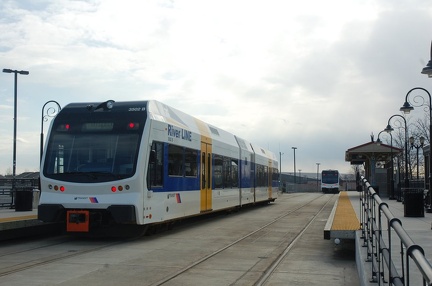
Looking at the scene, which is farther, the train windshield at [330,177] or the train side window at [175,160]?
the train windshield at [330,177]

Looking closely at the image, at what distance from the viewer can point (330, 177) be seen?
237ft

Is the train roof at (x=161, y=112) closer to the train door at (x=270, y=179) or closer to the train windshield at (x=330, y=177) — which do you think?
the train door at (x=270, y=179)

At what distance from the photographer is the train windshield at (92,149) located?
12.9 metres

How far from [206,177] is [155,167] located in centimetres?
505

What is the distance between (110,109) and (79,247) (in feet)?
11.9

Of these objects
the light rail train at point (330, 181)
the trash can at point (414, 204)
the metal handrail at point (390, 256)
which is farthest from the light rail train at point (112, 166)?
the light rail train at point (330, 181)

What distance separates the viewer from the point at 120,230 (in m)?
14.2

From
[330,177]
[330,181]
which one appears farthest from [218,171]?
[330,177]

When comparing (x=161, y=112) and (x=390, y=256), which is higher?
(x=161, y=112)

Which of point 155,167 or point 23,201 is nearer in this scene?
point 155,167

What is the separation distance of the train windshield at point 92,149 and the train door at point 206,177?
17.0ft

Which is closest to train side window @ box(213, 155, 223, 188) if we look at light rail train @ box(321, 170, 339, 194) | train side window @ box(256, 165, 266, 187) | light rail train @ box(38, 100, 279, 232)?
light rail train @ box(38, 100, 279, 232)

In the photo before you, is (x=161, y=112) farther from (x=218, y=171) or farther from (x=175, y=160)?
(x=218, y=171)

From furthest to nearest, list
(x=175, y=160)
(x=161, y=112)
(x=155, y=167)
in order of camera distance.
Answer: (x=175, y=160) < (x=161, y=112) < (x=155, y=167)
